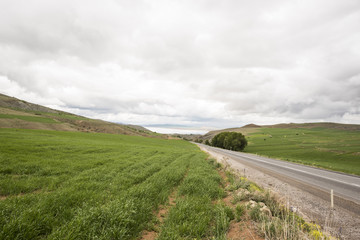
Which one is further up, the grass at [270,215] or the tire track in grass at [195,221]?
the grass at [270,215]

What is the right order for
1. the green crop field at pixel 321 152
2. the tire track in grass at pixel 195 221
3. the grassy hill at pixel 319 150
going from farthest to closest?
the grassy hill at pixel 319 150
the green crop field at pixel 321 152
the tire track in grass at pixel 195 221

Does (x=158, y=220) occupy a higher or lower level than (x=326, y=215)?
lower

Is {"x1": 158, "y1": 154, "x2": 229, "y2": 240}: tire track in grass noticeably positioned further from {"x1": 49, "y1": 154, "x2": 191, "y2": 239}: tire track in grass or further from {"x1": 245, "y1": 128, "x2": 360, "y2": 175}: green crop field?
{"x1": 245, "y1": 128, "x2": 360, "y2": 175}: green crop field

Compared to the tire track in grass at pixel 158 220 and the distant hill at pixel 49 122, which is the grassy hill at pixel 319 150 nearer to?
the tire track in grass at pixel 158 220

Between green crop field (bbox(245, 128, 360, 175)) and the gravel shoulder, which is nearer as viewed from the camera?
the gravel shoulder

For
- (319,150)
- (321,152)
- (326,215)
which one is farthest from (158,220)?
(319,150)

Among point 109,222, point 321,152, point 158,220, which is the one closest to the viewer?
point 109,222

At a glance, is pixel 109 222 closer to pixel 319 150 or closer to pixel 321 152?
pixel 321 152

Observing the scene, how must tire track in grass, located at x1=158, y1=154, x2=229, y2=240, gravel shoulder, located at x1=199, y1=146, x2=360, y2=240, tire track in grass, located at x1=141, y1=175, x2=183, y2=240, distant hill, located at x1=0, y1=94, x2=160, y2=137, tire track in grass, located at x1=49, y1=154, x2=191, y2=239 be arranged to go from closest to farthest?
1. tire track in grass, located at x1=49, y1=154, x2=191, y2=239
2. tire track in grass, located at x1=158, y1=154, x2=229, y2=240
3. tire track in grass, located at x1=141, y1=175, x2=183, y2=240
4. gravel shoulder, located at x1=199, y1=146, x2=360, y2=240
5. distant hill, located at x1=0, y1=94, x2=160, y2=137

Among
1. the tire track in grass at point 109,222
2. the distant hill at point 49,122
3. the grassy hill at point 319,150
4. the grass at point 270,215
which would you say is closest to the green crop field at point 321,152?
the grassy hill at point 319,150

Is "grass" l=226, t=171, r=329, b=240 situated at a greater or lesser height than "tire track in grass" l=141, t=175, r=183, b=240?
greater

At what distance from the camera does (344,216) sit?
22.0ft

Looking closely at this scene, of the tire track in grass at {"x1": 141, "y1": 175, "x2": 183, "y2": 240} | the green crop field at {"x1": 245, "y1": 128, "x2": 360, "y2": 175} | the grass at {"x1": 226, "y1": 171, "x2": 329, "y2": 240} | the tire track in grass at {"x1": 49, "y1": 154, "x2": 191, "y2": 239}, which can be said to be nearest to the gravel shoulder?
the grass at {"x1": 226, "y1": 171, "x2": 329, "y2": 240}

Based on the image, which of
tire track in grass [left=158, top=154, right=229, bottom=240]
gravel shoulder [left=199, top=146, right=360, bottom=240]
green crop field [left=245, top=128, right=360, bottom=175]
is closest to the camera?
tire track in grass [left=158, top=154, right=229, bottom=240]
